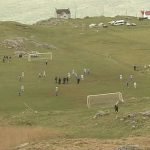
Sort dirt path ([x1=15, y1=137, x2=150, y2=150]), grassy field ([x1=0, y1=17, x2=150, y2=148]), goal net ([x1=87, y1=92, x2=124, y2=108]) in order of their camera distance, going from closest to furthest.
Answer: dirt path ([x1=15, y1=137, x2=150, y2=150]), grassy field ([x1=0, y1=17, x2=150, y2=148]), goal net ([x1=87, y1=92, x2=124, y2=108])

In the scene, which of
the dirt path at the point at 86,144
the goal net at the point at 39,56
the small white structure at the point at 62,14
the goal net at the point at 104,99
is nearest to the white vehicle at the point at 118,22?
the small white structure at the point at 62,14

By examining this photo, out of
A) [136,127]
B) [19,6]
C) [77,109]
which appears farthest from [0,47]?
[19,6]

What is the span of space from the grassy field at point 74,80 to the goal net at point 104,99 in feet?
3.20

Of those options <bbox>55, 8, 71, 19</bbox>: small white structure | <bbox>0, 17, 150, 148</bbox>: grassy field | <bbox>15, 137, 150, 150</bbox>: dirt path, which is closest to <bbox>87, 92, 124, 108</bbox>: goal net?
<bbox>0, 17, 150, 148</bbox>: grassy field

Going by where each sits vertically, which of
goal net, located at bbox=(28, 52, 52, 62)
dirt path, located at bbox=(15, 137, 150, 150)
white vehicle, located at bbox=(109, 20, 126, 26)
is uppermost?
white vehicle, located at bbox=(109, 20, 126, 26)

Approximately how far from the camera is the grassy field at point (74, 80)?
44.3 meters

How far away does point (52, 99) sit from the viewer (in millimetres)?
59594

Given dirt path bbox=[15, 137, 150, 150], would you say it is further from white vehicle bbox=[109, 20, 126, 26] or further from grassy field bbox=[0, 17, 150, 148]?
white vehicle bbox=[109, 20, 126, 26]

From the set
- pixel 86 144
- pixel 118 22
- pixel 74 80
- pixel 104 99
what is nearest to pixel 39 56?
pixel 74 80

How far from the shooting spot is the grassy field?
44.3m

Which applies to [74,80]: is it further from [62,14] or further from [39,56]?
[62,14]

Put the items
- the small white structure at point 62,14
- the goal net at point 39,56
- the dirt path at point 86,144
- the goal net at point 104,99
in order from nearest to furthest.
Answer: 1. the dirt path at point 86,144
2. the goal net at point 104,99
3. the goal net at point 39,56
4. the small white structure at point 62,14

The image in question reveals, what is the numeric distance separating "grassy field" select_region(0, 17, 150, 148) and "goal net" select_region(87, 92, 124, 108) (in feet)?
3.20

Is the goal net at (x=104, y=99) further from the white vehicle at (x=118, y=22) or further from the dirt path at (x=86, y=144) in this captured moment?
the white vehicle at (x=118, y=22)
